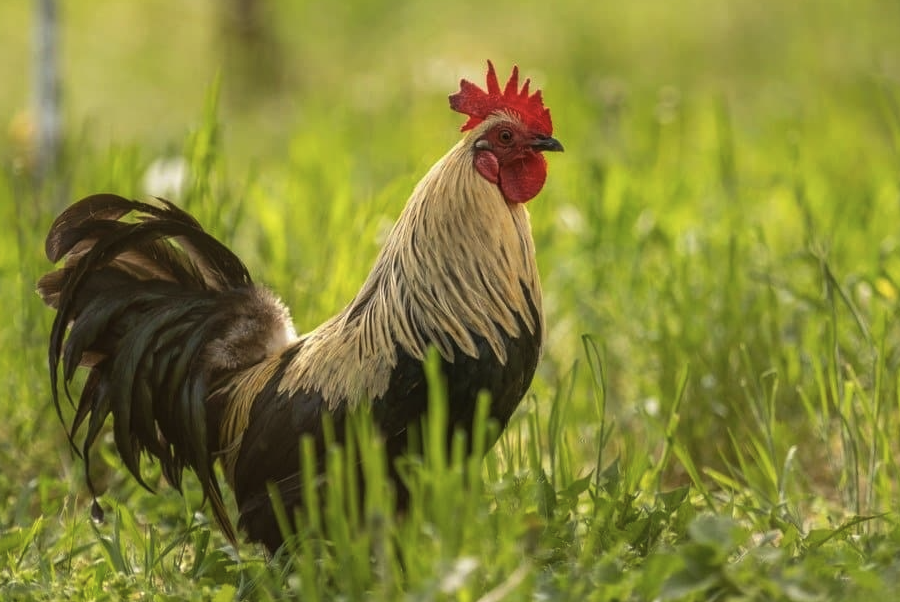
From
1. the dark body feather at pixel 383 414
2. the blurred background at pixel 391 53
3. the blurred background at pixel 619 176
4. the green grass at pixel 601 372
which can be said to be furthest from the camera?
the blurred background at pixel 391 53

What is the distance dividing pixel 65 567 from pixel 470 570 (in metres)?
→ 1.56

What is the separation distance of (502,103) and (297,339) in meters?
0.84

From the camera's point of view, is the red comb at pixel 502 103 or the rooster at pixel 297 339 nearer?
the rooster at pixel 297 339

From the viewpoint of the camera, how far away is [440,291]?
302 cm

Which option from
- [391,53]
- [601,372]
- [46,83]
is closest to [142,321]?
[601,372]

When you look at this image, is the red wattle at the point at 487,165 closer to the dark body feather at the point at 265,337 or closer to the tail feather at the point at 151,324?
the dark body feather at the point at 265,337

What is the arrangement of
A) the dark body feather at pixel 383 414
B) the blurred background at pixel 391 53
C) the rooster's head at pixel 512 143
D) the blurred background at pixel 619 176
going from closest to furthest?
the dark body feather at pixel 383 414
the rooster's head at pixel 512 143
the blurred background at pixel 619 176
the blurred background at pixel 391 53

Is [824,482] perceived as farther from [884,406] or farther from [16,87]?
[16,87]

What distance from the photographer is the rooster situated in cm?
299

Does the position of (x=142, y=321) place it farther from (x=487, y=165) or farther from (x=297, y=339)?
(x=487, y=165)

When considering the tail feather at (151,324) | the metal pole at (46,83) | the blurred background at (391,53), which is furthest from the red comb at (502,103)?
the blurred background at (391,53)

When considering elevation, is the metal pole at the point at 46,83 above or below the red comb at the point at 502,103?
above

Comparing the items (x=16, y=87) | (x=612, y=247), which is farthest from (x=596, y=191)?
(x=16, y=87)

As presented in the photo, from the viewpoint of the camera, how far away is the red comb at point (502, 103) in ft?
10.3
